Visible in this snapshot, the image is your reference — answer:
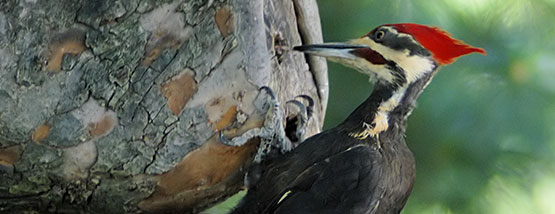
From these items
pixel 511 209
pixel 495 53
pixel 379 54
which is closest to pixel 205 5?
pixel 379 54

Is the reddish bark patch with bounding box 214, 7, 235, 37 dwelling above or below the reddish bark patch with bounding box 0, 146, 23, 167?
above

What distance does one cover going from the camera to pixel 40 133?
4.25ft

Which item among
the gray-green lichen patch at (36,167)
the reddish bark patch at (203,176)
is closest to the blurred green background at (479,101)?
the reddish bark patch at (203,176)

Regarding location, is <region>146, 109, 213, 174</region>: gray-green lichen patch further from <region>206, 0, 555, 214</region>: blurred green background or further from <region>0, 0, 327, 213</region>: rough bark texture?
<region>206, 0, 555, 214</region>: blurred green background

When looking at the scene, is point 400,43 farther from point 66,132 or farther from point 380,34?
point 66,132

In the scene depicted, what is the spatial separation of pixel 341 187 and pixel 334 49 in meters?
0.24

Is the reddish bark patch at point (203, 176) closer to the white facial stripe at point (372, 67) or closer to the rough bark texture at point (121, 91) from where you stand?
the rough bark texture at point (121, 91)

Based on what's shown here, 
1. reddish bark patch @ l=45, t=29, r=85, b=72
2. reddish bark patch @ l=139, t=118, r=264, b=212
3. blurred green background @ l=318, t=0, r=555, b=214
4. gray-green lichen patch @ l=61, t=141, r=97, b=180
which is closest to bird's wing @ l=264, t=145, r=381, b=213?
reddish bark patch @ l=139, t=118, r=264, b=212

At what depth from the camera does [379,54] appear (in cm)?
148

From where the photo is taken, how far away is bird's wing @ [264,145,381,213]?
1.43 m

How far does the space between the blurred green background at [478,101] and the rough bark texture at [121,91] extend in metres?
0.90

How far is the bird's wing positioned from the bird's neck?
5 centimetres

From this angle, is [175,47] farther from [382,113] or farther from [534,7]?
[534,7]

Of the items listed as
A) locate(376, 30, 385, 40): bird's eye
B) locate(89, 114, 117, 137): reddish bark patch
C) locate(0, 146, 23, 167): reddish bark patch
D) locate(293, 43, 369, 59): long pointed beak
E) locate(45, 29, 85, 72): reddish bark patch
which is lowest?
locate(0, 146, 23, 167): reddish bark patch
